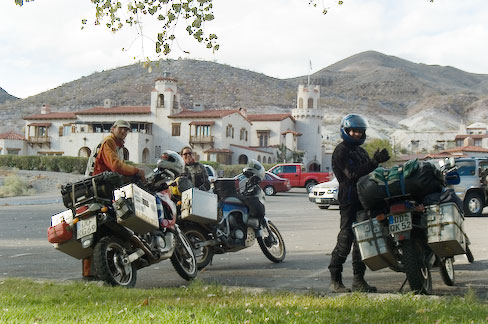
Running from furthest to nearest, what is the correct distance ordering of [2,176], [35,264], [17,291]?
[2,176] → [35,264] → [17,291]

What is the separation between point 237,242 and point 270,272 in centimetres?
81

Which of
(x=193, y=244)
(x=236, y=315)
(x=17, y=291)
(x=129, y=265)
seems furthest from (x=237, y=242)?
(x=236, y=315)

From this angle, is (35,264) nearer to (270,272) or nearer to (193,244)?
(193,244)

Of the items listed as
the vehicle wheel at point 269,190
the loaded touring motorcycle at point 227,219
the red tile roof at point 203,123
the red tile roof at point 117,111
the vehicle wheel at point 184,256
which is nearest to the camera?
the vehicle wheel at point 184,256

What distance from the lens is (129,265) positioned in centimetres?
765

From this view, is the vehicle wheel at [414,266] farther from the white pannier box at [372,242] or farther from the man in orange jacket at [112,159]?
the man in orange jacket at [112,159]

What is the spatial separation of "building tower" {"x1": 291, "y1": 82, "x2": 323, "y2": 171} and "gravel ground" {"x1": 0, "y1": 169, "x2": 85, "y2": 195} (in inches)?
1848

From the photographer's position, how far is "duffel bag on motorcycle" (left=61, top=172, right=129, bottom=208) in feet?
24.5

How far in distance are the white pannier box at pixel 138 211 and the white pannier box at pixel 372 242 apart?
7.72 ft

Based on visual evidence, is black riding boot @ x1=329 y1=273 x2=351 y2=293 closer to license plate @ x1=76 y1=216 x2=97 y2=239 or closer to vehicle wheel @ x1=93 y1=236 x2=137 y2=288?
vehicle wheel @ x1=93 y1=236 x2=137 y2=288

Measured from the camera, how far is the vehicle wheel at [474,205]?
827 inches

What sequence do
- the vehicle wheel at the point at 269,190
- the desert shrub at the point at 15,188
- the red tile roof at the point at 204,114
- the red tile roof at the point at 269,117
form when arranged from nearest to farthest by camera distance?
the desert shrub at the point at 15,188
the vehicle wheel at the point at 269,190
the red tile roof at the point at 204,114
the red tile roof at the point at 269,117

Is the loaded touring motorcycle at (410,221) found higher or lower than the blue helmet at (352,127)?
lower

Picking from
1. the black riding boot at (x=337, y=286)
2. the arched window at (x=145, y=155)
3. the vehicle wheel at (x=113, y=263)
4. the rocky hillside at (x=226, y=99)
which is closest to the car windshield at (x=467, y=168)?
the black riding boot at (x=337, y=286)
